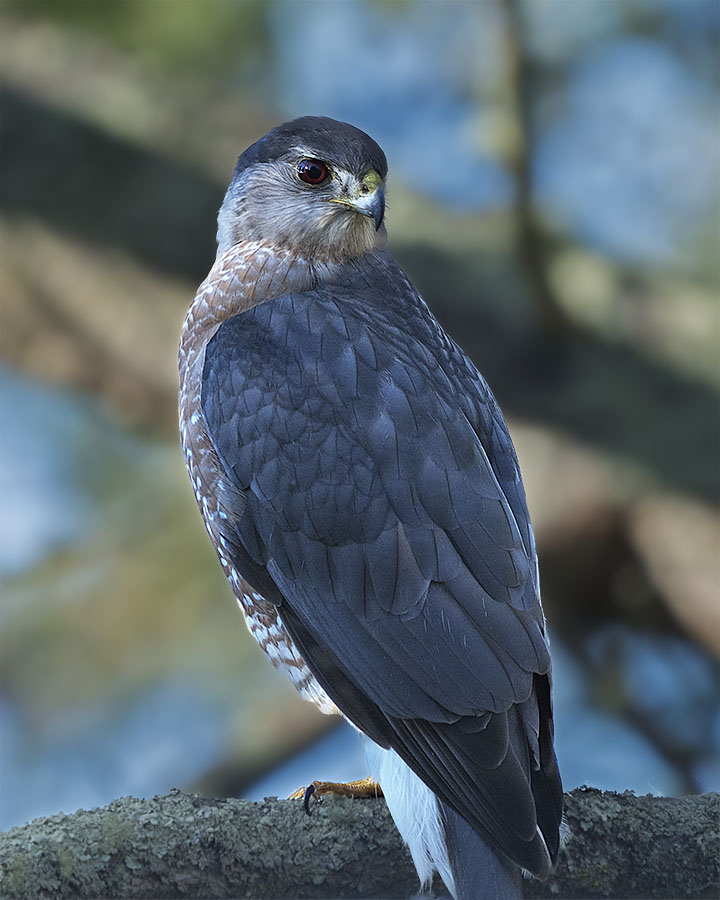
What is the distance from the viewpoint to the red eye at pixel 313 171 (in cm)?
210

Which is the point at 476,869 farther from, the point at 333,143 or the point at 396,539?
the point at 333,143

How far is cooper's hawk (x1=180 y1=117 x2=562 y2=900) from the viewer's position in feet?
5.34

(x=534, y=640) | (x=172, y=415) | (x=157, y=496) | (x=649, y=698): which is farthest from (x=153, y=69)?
(x=534, y=640)

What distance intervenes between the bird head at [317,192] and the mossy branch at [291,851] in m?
1.01

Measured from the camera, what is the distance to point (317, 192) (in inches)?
82.8

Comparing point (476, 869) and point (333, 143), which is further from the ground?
point (333, 143)

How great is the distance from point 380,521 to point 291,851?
1.70 ft

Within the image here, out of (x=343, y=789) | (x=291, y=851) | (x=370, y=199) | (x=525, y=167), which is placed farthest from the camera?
(x=525, y=167)

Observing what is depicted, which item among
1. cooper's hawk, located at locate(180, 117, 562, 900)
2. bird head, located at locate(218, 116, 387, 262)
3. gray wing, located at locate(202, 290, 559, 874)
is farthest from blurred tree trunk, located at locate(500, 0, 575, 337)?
gray wing, located at locate(202, 290, 559, 874)

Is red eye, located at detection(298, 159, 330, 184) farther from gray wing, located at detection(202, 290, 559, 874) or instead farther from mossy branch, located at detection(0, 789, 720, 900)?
mossy branch, located at detection(0, 789, 720, 900)

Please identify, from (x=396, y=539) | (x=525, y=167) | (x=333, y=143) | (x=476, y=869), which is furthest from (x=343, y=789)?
(x=525, y=167)

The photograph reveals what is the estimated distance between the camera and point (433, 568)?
171 cm

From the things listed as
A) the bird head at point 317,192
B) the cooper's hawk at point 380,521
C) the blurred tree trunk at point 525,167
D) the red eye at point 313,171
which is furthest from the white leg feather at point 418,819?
the blurred tree trunk at point 525,167

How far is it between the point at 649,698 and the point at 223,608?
1756 millimetres
